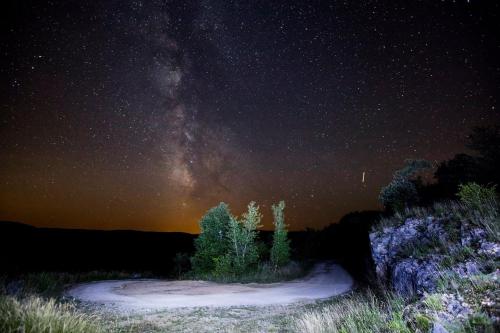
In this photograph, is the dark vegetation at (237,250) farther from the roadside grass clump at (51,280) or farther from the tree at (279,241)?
the roadside grass clump at (51,280)

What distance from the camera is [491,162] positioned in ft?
60.8

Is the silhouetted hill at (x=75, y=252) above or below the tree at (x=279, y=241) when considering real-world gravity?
below

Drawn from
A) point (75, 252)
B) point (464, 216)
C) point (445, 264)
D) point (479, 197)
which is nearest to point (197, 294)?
point (445, 264)

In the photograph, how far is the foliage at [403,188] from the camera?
23.0 m

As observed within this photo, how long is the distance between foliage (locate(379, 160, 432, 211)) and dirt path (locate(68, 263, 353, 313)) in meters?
7.91

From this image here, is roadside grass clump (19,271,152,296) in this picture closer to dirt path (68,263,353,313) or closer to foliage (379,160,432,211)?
dirt path (68,263,353,313)

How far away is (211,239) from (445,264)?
21.8m

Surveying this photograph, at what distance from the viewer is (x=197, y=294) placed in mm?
16234

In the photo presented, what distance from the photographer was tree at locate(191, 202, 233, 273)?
27.3 m

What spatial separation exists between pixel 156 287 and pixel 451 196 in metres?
21.6

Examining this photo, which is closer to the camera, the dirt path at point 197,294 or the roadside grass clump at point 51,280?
the dirt path at point 197,294

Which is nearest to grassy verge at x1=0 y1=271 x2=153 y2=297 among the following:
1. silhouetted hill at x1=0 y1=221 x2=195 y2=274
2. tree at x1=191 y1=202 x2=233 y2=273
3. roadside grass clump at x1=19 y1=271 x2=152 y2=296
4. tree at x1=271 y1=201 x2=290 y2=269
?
roadside grass clump at x1=19 y1=271 x2=152 y2=296

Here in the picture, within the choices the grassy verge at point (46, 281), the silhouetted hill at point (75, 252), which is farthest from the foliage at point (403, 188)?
the silhouetted hill at point (75, 252)

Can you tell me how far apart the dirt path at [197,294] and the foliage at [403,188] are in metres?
7.91
